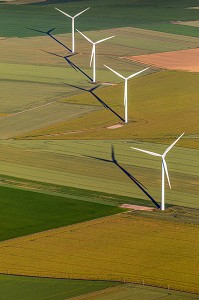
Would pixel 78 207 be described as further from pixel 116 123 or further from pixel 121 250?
pixel 116 123

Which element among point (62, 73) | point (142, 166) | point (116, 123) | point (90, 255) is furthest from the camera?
point (62, 73)

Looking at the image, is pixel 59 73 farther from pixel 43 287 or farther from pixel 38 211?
pixel 43 287

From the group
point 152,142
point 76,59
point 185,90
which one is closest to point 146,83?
point 185,90

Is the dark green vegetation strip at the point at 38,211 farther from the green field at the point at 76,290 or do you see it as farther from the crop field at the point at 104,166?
the green field at the point at 76,290

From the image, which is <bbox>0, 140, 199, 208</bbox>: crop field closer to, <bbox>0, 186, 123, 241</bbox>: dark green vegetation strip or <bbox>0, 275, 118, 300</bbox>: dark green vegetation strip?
<bbox>0, 186, 123, 241</bbox>: dark green vegetation strip

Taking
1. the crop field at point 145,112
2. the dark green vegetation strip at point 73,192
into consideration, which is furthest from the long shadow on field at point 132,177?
the crop field at point 145,112

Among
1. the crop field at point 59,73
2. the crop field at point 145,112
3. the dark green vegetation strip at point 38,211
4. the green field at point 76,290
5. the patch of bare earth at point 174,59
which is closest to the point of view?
the green field at point 76,290
